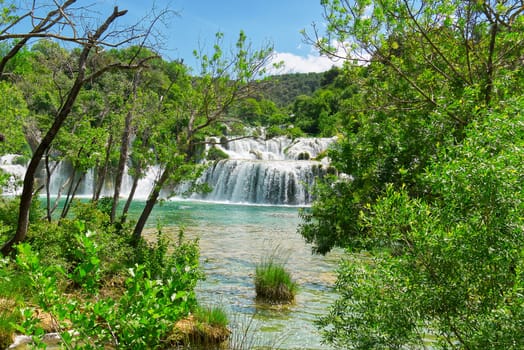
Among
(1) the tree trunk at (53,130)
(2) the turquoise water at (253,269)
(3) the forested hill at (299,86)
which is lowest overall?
(2) the turquoise water at (253,269)

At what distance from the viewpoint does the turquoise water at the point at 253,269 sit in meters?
6.70

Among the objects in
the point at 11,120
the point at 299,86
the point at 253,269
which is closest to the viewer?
the point at 11,120

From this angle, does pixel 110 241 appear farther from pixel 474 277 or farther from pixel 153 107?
pixel 474 277

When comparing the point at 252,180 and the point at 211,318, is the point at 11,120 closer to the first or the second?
the point at 211,318

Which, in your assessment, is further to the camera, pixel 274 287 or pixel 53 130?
pixel 274 287

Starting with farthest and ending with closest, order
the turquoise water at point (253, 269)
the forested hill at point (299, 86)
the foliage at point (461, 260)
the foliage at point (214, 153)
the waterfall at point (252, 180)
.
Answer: the forested hill at point (299, 86)
the waterfall at point (252, 180)
the foliage at point (214, 153)
the turquoise water at point (253, 269)
the foliage at point (461, 260)

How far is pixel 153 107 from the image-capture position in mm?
10078

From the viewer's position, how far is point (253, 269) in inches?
440

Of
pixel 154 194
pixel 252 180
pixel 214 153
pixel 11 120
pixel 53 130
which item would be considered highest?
pixel 214 153


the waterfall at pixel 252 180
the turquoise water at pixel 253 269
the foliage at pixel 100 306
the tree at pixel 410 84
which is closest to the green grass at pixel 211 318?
the turquoise water at pixel 253 269

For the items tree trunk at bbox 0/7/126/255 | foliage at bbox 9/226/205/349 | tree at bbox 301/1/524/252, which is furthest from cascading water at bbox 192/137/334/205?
foliage at bbox 9/226/205/349

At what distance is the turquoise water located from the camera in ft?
22.0

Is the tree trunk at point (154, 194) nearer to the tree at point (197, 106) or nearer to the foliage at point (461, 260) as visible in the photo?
the tree at point (197, 106)

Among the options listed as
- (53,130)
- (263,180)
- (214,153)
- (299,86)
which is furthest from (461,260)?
(299,86)
